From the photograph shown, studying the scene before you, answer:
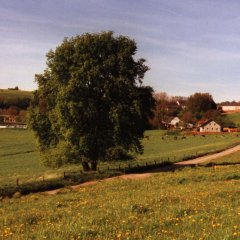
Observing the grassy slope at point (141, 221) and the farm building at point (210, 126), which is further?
the farm building at point (210, 126)

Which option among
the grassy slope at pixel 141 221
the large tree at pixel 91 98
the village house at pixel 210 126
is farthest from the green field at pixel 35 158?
the village house at pixel 210 126

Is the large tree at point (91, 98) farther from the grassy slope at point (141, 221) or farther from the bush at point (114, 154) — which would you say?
the grassy slope at point (141, 221)

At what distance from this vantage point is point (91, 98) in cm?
4419

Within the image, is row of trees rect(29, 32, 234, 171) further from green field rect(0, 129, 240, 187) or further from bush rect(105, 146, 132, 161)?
green field rect(0, 129, 240, 187)

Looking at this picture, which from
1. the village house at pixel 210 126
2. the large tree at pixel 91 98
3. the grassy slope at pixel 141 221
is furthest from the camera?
the village house at pixel 210 126

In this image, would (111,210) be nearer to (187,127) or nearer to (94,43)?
(94,43)

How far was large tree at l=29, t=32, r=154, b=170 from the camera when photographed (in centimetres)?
4328

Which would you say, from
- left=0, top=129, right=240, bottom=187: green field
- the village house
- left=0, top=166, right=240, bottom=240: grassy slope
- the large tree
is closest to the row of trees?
the large tree

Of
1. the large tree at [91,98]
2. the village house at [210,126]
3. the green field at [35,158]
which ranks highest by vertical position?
the large tree at [91,98]

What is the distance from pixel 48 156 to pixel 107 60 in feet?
39.4

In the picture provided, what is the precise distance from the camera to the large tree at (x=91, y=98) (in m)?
43.3

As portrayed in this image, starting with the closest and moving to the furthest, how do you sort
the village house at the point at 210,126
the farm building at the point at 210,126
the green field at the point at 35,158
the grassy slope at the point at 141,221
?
the grassy slope at the point at 141,221 → the green field at the point at 35,158 → the village house at the point at 210,126 → the farm building at the point at 210,126

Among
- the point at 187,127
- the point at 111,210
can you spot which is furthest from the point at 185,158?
the point at 187,127

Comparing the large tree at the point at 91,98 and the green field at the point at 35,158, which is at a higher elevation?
the large tree at the point at 91,98
